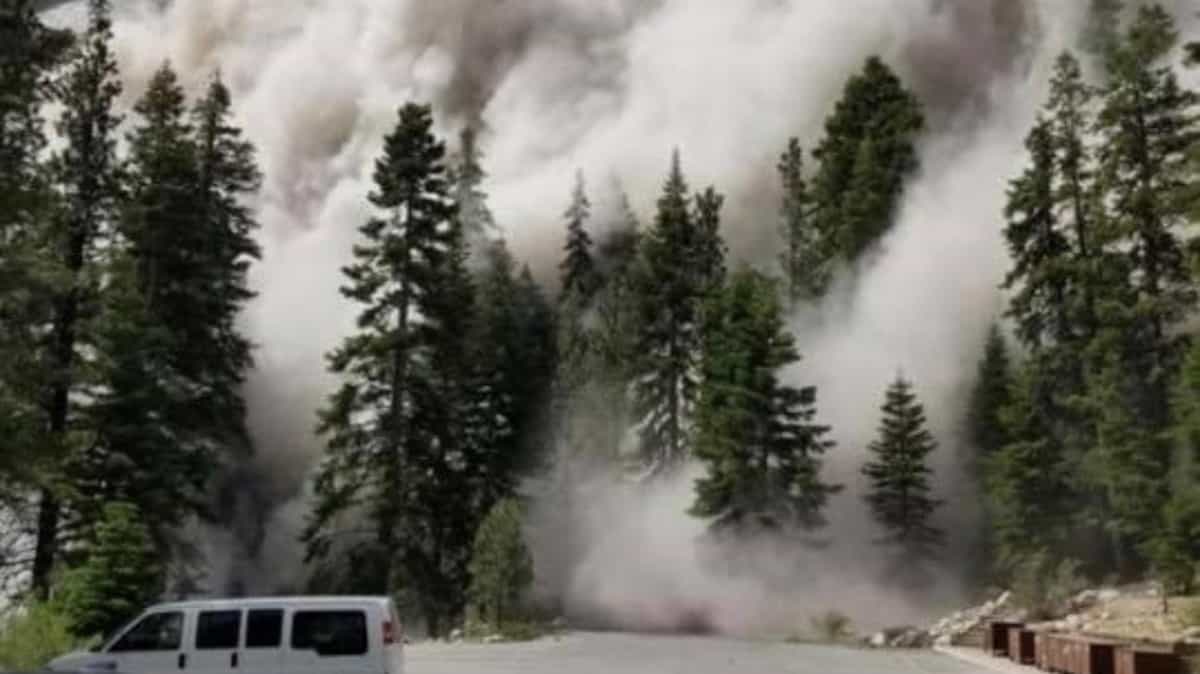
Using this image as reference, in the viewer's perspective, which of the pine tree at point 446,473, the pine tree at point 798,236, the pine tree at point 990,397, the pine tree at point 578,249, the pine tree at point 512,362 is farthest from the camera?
the pine tree at point 578,249

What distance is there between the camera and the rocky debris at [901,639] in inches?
1970

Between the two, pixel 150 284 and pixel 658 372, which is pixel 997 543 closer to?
pixel 658 372

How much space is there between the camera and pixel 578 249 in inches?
3381

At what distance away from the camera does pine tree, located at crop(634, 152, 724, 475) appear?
233 ft

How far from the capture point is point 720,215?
290 feet

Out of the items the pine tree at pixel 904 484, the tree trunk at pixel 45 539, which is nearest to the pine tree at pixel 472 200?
the pine tree at pixel 904 484

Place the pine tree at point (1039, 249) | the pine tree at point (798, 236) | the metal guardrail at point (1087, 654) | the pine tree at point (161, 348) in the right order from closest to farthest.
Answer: the metal guardrail at point (1087, 654)
the pine tree at point (161, 348)
the pine tree at point (1039, 249)
the pine tree at point (798, 236)

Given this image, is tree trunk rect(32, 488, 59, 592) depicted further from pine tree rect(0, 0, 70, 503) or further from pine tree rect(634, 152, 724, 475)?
pine tree rect(634, 152, 724, 475)

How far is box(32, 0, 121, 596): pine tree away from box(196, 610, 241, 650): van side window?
12786 millimetres

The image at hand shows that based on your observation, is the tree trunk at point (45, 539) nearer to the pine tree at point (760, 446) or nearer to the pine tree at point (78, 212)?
the pine tree at point (78, 212)

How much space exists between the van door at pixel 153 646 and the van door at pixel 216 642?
0.23 metres

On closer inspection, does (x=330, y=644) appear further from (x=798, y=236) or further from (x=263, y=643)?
(x=798, y=236)

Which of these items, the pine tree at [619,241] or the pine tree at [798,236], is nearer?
the pine tree at [798,236]

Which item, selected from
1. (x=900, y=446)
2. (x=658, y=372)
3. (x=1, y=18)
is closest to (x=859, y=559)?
(x=900, y=446)
